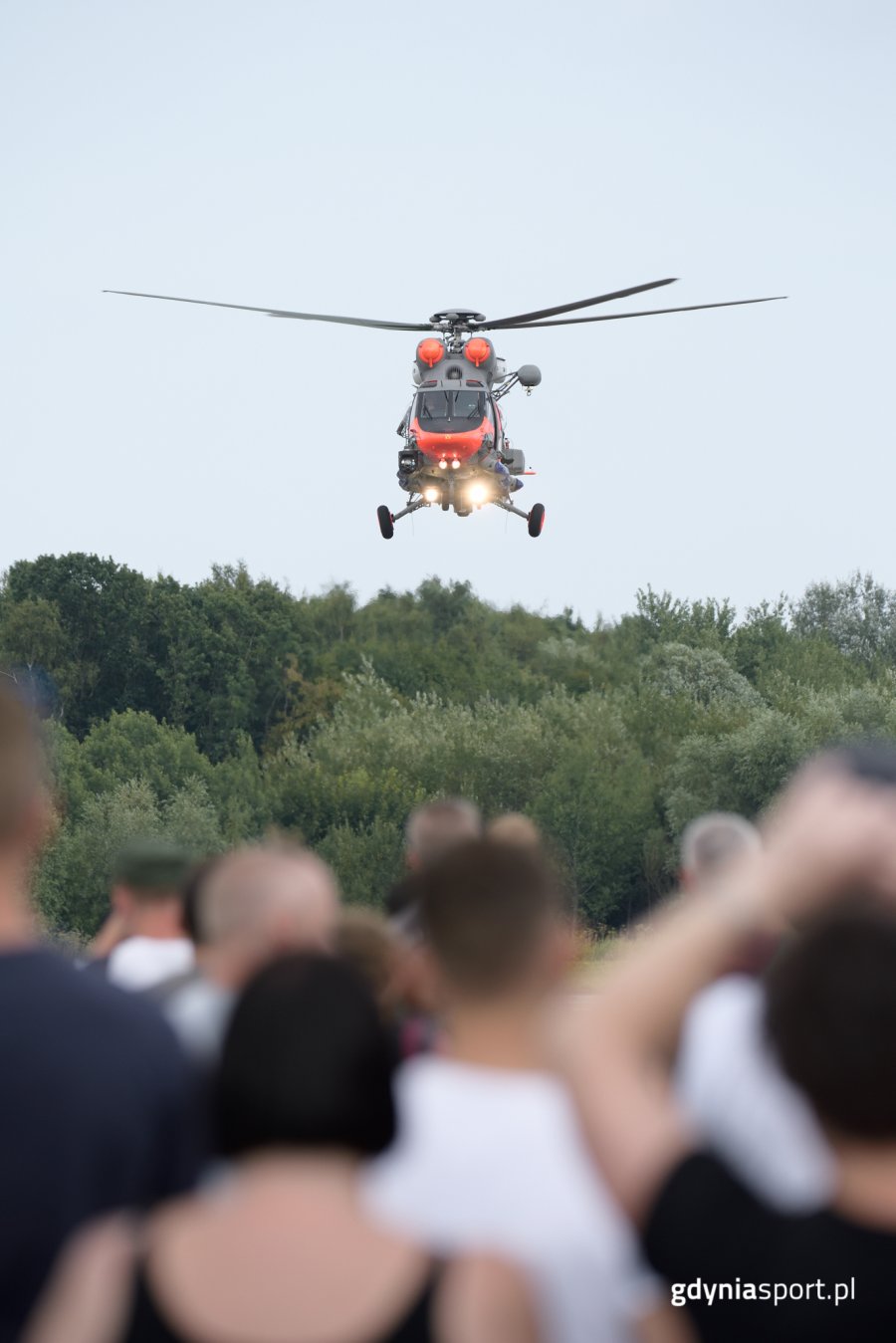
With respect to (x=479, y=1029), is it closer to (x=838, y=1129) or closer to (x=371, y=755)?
(x=838, y=1129)

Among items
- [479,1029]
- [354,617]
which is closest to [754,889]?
[479,1029]

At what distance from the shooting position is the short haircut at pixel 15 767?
10.8 feet

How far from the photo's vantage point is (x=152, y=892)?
21.6 feet

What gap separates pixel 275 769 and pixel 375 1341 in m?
73.3

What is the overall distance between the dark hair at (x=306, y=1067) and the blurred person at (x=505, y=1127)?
0.12m

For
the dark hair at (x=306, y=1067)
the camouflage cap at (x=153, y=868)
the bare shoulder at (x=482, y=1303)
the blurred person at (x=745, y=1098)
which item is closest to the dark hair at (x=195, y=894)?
the camouflage cap at (x=153, y=868)

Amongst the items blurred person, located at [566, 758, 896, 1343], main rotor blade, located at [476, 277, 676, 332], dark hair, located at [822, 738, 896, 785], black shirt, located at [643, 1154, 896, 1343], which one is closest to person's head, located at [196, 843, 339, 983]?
blurred person, located at [566, 758, 896, 1343]

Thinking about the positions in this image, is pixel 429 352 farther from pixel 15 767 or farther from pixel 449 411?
pixel 15 767

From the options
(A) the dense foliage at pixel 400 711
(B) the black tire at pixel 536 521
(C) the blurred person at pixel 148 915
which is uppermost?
(B) the black tire at pixel 536 521

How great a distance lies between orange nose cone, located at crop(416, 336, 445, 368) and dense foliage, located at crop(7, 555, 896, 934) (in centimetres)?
3756

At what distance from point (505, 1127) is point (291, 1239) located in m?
0.58

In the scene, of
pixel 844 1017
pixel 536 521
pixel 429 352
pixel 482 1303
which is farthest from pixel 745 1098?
pixel 536 521

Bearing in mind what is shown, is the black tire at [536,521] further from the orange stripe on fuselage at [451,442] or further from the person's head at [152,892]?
the person's head at [152,892]

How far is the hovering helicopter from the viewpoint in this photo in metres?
28.3
